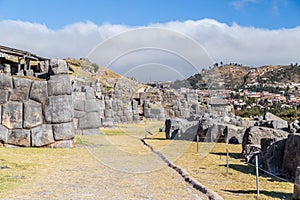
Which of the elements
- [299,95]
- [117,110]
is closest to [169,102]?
[117,110]

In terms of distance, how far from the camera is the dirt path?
8.81 metres

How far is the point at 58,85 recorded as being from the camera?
18.5m

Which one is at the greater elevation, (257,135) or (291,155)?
(257,135)

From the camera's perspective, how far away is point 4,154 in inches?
576

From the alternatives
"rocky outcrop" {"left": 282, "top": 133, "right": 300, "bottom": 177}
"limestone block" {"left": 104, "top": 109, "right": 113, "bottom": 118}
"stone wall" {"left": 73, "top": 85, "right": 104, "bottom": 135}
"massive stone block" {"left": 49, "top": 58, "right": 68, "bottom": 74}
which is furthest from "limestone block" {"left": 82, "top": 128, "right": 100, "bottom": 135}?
"rocky outcrop" {"left": 282, "top": 133, "right": 300, "bottom": 177}

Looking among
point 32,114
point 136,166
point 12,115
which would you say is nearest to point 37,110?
point 32,114

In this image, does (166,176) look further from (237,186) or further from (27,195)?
(27,195)

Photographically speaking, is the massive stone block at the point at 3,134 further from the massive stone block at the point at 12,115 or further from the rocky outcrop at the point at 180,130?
the rocky outcrop at the point at 180,130

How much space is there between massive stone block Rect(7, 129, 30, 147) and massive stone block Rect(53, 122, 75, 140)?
1.28m

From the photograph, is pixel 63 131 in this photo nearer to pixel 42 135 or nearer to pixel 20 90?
pixel 42 135

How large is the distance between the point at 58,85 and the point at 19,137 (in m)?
3.08

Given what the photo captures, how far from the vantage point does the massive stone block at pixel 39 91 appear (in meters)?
18.2

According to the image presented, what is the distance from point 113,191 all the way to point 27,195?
204cm

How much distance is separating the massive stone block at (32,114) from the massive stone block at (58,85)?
90 cm
